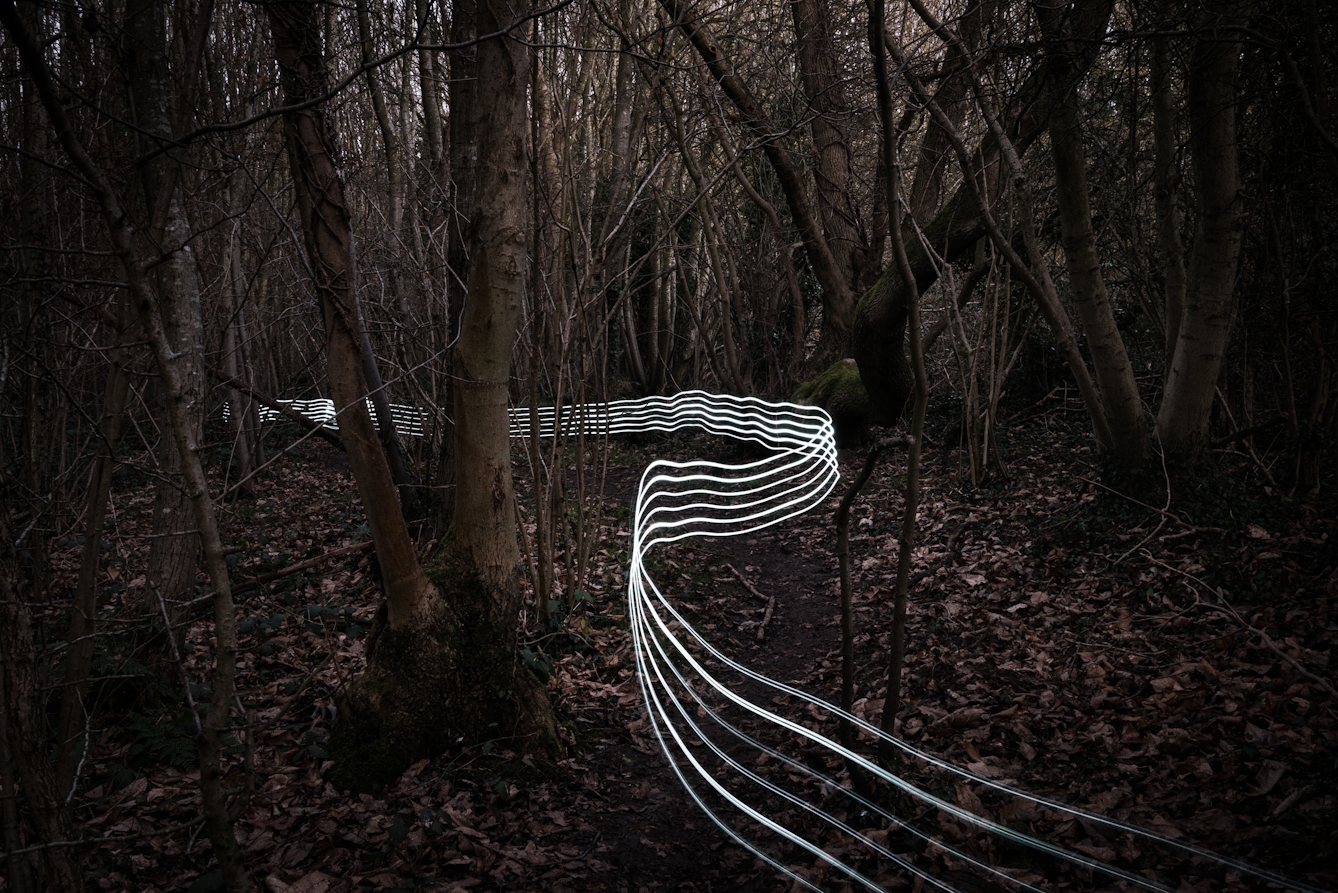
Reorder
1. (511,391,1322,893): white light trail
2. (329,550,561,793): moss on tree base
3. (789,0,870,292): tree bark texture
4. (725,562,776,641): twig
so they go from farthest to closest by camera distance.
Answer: (789,0,870,292): tree bark texture < (725,562,776,641): twig < (329,550,561,793): moss on tree base < (511,391,1322,893): white light trail

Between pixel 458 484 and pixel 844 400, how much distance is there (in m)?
7.82

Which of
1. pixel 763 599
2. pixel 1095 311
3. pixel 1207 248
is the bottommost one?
pixel 763 599

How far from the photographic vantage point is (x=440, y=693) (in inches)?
154

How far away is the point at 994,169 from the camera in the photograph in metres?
8.23

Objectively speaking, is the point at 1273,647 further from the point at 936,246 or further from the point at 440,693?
the point at 936,246

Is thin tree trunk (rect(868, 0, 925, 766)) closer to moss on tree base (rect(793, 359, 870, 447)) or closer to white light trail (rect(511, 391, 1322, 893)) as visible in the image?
white light trail (rect(511, 391, 1322, 893))

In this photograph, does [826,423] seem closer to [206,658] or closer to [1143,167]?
[1143,167]

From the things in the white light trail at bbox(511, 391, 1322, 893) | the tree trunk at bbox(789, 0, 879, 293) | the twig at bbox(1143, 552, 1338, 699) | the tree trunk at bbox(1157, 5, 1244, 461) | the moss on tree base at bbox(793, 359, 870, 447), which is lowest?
the white light trail at bbox(511, 391, 1322, 893)

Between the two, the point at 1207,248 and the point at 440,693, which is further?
the point at 1207,248

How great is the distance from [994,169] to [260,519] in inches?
352

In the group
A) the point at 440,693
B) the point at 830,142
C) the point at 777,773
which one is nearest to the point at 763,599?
the point at 777,773

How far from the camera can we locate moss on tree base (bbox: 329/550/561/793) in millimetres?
3809

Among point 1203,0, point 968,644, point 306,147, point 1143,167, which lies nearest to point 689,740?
point 968,644

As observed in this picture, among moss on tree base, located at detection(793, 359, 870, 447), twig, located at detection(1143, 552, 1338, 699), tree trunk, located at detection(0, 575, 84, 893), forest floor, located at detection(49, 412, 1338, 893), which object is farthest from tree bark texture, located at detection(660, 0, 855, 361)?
tree trunk, located at detection(0, 575, 84, 893)
